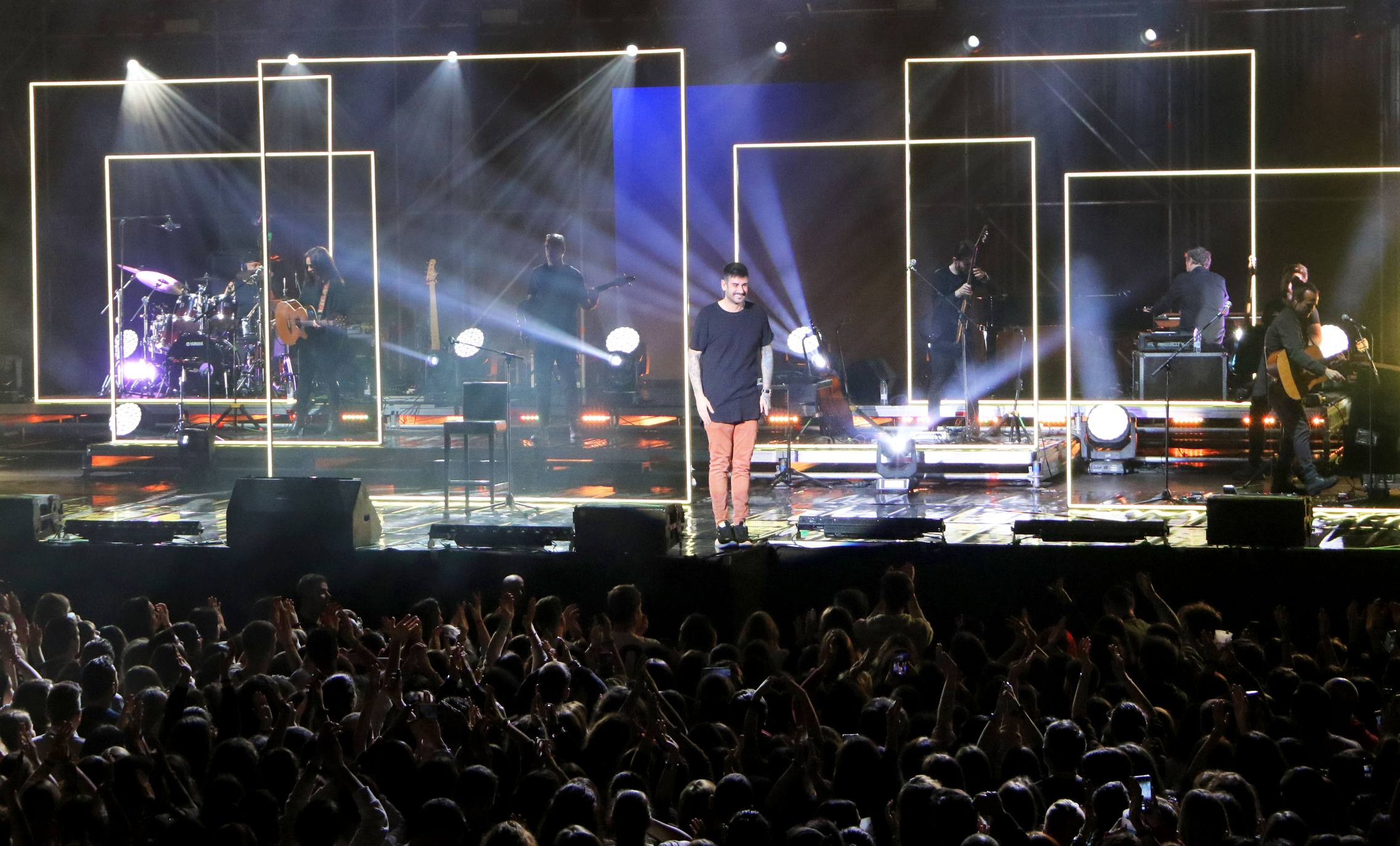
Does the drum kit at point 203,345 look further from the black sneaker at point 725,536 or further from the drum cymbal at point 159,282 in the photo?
the black sneaker at point 725,536

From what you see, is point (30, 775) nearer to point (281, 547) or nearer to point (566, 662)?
point (566, 662)

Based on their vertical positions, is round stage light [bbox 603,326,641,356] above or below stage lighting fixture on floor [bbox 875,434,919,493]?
above

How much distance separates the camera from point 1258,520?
280 inches

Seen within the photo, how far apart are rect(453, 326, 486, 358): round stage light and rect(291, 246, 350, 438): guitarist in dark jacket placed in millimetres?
2315

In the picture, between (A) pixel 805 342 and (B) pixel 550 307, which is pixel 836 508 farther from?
(A) pixel 805 342

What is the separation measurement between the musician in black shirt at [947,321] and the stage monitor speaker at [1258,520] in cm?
479

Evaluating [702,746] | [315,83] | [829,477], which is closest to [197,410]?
[315,83]

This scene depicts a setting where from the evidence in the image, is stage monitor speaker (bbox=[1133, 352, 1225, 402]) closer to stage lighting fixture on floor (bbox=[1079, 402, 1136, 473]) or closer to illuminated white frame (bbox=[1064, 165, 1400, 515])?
stage lighting fixture on floor (bbox=[1079, 402, 1136, 473])

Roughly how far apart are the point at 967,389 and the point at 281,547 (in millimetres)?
6319

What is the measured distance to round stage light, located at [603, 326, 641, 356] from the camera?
53.6 ft

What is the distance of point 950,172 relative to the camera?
17.3 metres

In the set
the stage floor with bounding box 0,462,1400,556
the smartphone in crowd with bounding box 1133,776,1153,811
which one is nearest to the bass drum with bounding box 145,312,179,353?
the stage floor with bounding box 0,462,1400,556

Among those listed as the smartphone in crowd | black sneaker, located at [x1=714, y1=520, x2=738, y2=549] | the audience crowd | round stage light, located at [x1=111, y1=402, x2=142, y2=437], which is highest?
round stage light, located at [x1=111, y1=402, x2=142, y2=437]

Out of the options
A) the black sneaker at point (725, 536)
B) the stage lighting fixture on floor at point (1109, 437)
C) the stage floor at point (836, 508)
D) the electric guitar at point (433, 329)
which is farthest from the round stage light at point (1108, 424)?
the electric guitar at point (433, 329)
